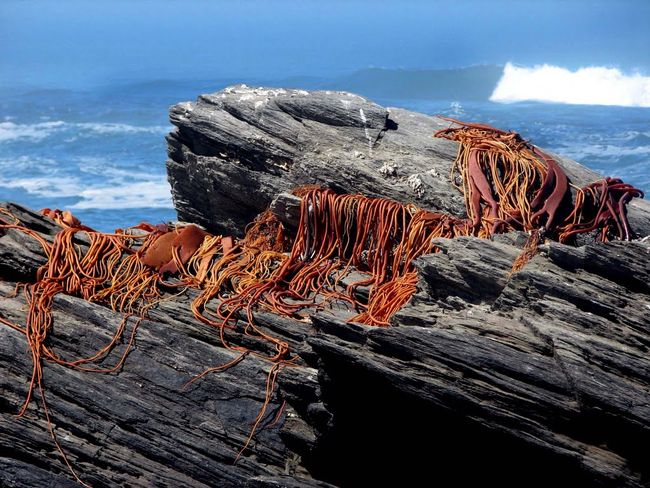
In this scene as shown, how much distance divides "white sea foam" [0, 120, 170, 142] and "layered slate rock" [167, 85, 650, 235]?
30.8m

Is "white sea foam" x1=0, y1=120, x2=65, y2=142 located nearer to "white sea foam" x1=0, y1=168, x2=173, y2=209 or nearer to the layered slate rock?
"white sea foam" x1=0, y1=168, x2=173, y2=209

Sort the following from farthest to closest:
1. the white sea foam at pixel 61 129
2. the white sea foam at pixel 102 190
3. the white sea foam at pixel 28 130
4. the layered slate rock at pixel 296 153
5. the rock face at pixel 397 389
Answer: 1. the white sea foam at pixel 61 129
2. the white sea foam at pixel 28 130
3. the white sea foam at pixel 102 190
4. the layered slate rock at pixel 296 153
5. the rock face at pixel 397 389

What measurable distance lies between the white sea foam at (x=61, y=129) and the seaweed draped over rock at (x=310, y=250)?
3272cm

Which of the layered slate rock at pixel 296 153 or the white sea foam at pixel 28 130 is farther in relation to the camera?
the white sea foam at pixel 28 130

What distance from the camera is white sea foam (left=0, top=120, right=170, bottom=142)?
38869mm

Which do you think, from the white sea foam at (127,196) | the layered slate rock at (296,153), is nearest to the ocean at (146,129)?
the white sea foam at (127,196)

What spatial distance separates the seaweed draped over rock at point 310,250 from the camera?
7012mm

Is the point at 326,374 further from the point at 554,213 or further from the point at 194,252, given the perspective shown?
the point at 554,213

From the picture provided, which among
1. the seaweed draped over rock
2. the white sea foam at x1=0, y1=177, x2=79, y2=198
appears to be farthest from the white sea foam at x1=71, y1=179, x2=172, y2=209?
the seaweed draped over rock

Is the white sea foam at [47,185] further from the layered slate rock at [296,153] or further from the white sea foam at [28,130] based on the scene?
the layered slate rock at [296,153]

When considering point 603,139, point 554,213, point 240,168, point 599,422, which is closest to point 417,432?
point 599,422

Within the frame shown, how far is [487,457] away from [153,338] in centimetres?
319

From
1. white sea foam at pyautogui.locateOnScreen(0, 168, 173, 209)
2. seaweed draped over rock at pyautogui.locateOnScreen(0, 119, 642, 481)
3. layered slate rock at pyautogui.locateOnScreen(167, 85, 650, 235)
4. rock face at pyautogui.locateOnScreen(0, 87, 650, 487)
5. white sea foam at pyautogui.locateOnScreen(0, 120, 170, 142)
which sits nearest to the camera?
rock face at pyautogui.locateOnScreen(0, 87, 650, 487)

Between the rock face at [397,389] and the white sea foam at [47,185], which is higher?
the rock face at [397,389]
